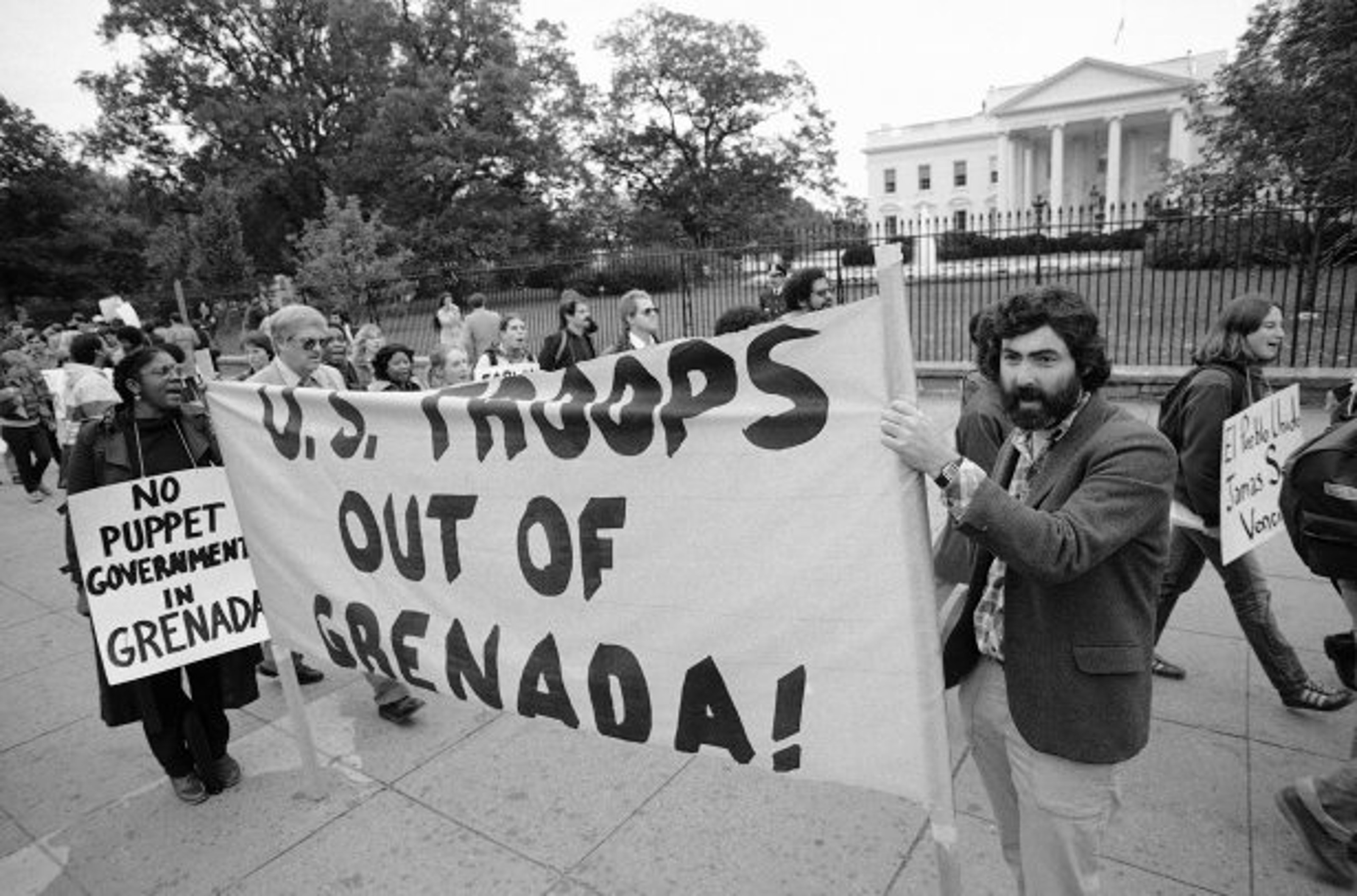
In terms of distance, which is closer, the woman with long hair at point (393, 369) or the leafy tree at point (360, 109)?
the woman with long hair at point (393, 369)

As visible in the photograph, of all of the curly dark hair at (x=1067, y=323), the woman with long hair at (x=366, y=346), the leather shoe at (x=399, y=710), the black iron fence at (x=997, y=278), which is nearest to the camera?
the curly dark hair at (x=1067, y=323)

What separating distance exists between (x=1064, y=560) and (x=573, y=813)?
89.2 inches

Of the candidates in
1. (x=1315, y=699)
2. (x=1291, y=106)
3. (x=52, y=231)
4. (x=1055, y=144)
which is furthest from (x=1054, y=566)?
(x=1055, y=144)

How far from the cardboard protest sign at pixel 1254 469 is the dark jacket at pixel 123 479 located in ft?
13.8

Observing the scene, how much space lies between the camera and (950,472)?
1608mm

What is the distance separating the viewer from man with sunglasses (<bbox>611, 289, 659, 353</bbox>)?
580 centimetres

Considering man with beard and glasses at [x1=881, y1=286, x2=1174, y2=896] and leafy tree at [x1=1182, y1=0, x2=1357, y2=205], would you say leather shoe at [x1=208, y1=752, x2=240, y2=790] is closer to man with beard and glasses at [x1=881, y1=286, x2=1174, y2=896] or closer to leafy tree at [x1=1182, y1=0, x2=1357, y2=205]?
man with beard and glasses at [x1=881, y1=286, x2=1174, y2=896]

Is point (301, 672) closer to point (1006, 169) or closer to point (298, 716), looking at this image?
point (298, 716)

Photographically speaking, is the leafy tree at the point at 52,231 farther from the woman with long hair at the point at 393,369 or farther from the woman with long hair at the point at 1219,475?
the woman with long hair at the point at 1219,475

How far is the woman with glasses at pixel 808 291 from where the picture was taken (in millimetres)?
4918

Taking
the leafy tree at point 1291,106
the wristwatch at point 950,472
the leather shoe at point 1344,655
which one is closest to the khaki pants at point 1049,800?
the wristwatch at point 950,472

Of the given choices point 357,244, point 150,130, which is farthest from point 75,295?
point 357,244

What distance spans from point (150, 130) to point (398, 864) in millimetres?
46838

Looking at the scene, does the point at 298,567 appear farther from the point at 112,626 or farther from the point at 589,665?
the point at 589,665
